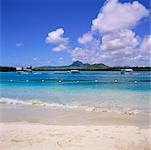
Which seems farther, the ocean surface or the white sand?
the ocean surface

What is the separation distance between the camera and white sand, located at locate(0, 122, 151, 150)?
340 centimetres

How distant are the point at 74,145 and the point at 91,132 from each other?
2.32 ft

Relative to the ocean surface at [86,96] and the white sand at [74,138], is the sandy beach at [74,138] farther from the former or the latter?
the ocean surface at [86,96]

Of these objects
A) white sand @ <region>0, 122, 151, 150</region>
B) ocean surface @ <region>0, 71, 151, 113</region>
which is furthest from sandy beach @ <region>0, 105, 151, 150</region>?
ocean surface @ <region>0, 71, 151, 113</region>

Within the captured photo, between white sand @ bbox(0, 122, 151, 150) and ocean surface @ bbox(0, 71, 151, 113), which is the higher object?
white sand @ bbox(0, 122, 151, 150)

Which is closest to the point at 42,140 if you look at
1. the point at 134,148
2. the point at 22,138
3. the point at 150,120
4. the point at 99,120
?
the point at 22,138

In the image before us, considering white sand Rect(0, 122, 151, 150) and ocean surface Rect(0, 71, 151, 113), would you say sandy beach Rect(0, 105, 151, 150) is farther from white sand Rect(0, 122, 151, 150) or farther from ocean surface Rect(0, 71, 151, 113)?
ocean surface Rect(0, 71, 151, 113)

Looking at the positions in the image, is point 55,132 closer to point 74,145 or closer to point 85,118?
point 74,145

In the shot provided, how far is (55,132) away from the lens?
4.17 m

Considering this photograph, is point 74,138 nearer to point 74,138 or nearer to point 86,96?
point 74,138

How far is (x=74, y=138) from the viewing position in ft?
12.3

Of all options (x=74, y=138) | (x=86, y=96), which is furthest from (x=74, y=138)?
(x=86, y=96)

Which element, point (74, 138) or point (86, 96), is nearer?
point (74, 138)

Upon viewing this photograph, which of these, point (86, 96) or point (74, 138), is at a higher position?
point (74, 138)
